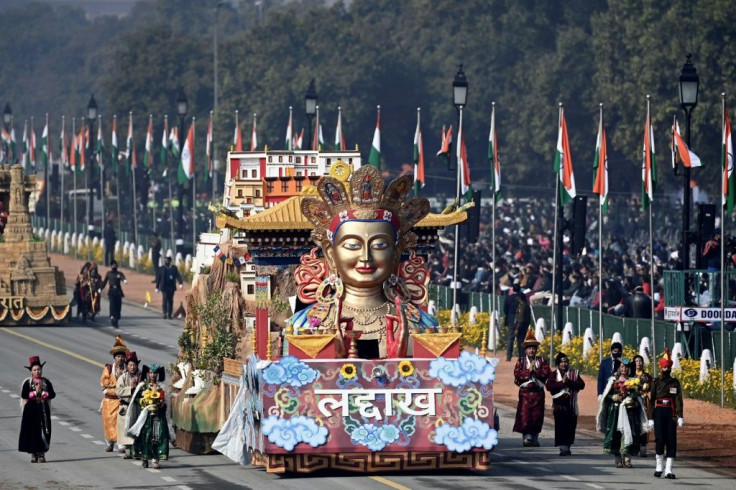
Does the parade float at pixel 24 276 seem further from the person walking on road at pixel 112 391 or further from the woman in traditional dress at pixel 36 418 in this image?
the woman in traditional dress at pixel 36 418

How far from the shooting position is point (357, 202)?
95.2 ft

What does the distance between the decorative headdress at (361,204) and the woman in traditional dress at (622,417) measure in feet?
11.7

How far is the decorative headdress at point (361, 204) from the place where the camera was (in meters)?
29.0

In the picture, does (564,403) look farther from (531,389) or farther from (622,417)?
(622,417)

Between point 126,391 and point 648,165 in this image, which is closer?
point 126,391

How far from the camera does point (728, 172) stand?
39.7 m

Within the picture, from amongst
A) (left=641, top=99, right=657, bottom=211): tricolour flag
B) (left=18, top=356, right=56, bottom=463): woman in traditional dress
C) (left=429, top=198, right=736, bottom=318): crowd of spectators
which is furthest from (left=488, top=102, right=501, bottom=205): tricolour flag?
(left=18, top=356, right=56, bottom=463): woman in traditional dress

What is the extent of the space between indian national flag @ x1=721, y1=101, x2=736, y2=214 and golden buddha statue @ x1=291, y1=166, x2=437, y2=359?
11469 mm

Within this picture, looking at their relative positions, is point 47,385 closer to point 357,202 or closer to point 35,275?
point 357,202

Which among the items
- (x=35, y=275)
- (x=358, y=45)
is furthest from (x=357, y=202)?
(x=358, y=45)

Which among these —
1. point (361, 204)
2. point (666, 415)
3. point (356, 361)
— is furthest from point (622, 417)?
point (361, 204)

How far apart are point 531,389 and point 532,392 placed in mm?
47

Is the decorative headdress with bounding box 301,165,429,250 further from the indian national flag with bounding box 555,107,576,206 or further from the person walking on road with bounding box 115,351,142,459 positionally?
the indian national flag with bounding box 555,107,576,206

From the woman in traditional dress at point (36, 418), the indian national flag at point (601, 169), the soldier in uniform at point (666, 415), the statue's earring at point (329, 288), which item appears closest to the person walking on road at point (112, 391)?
the woman in traditional dress at point (36, 418)
